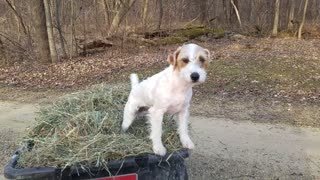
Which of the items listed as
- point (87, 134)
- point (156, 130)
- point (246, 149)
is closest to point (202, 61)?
point (156, 130)

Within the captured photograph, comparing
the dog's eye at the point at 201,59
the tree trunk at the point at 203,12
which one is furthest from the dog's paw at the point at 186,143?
the tree trunk at the point at 203,12

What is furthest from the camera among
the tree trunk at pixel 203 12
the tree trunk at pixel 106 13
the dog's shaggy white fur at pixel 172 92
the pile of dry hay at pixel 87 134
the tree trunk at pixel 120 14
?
the tree trunk at pixel 203 12

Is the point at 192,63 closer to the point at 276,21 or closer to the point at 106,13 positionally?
the point at 106,13

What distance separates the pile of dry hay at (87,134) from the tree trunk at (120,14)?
456 inches

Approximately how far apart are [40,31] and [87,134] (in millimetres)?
10628

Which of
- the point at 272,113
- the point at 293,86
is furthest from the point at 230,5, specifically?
the point at 272,113

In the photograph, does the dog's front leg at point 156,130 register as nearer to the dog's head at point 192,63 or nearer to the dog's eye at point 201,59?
the dog's head at point 192,63

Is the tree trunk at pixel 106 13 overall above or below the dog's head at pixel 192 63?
below

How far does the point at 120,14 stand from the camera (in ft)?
52.7

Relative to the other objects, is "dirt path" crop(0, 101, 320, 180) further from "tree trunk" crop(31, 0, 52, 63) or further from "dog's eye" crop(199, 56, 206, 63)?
"tree trunk" crop(31, 0, 52, 63)

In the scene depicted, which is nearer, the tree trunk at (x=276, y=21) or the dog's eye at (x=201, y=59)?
the dog's eye at (x=201, y=59)

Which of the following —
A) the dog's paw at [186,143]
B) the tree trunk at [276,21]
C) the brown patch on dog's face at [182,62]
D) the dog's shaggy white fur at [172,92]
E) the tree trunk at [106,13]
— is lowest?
the tree trunk at [276,21]

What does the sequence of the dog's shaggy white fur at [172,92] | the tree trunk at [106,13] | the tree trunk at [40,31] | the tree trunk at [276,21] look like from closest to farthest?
the dog's shaggy white fur at [172,92] → the tree trunk at [40,31] → the tree trunk at [106,13] → the tree trunk at [276,21]

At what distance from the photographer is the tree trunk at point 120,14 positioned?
15633mm
